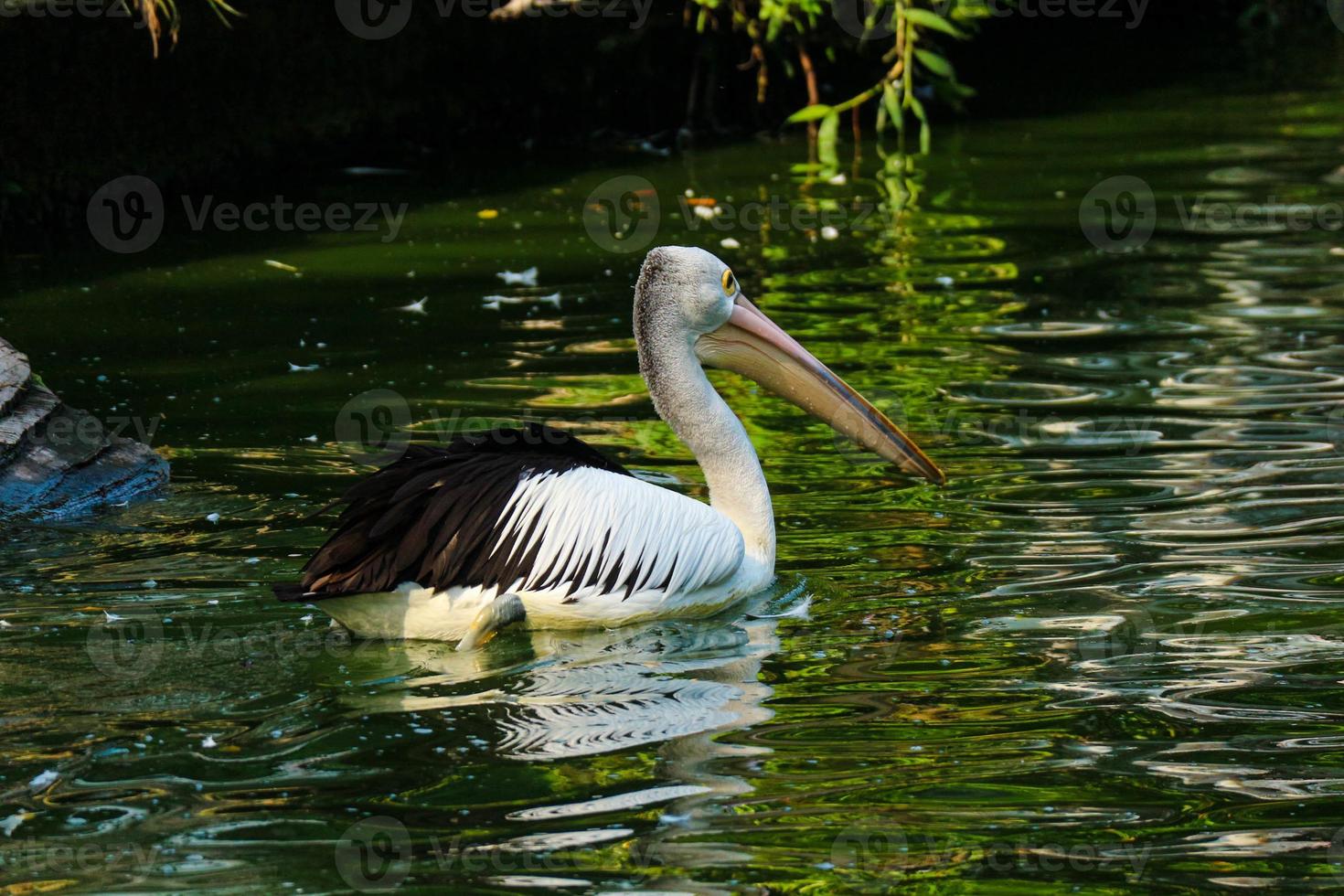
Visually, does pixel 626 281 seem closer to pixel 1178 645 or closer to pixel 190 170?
pixel 190 170

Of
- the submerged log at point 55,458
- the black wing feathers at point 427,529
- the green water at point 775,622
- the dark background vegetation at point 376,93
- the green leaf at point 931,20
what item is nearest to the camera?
the green water at point 775,622

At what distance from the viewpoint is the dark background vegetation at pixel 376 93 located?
10.1 meters

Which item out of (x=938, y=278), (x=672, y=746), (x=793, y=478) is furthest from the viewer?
(x=938, y=278)

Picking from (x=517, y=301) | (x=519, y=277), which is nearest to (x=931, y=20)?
(x=519, y=277)

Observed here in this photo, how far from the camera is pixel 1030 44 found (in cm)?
1869

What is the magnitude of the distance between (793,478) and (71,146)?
5824 mm

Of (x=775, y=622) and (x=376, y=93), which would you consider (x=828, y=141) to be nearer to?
(x=376, y=93)

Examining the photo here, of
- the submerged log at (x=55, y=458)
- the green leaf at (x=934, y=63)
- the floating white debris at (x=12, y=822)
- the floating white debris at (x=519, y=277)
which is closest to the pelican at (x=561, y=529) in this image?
the floating white debris at (x=12, y=822)

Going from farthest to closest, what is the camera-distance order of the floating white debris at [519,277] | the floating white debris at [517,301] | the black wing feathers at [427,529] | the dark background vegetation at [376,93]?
the dark background vegetation at [376,93]
the floating white debris at [519,277]
the floating white debris at [517,301]
the black wing feathers at [427,529]

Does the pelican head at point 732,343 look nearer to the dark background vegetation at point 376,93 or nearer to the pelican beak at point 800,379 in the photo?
the pelican beak at point 800,379

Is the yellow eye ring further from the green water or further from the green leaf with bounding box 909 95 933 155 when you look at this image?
the green leaf with bounding box 909 95 933 155

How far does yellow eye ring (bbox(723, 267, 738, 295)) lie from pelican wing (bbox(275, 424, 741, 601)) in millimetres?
665

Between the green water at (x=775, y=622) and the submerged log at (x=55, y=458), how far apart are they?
150 mm

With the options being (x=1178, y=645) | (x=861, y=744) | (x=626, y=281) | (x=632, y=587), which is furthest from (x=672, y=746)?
(x=626, y=281)
